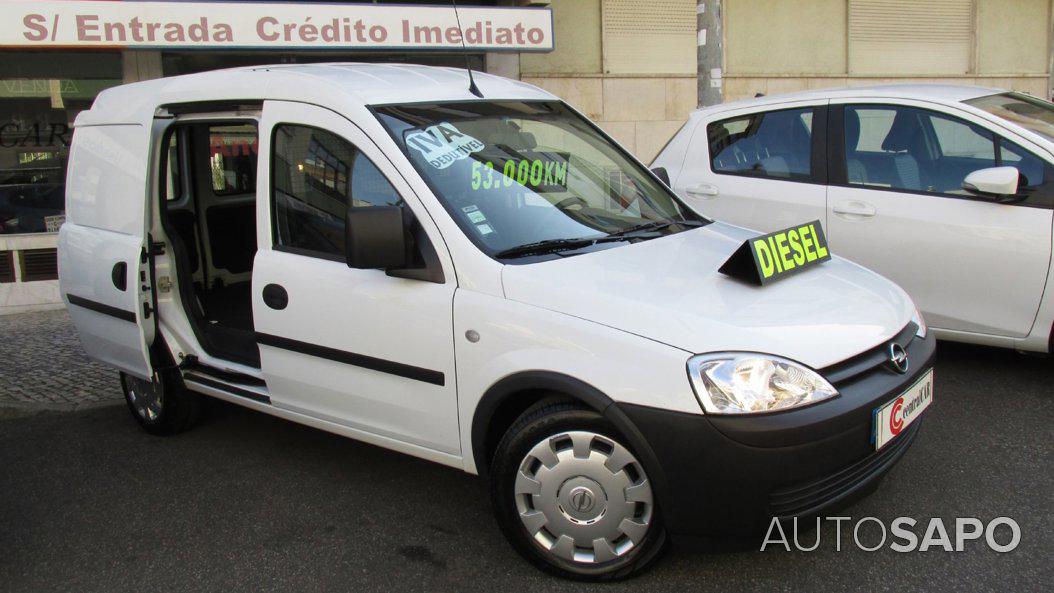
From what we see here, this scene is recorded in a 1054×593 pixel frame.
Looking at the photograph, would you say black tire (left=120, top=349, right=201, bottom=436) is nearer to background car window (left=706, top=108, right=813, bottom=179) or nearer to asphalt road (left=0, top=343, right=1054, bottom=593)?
asphalt road (left=0, top=343, right=1054, bottom=593)

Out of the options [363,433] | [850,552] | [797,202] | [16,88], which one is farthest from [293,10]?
[850,552]

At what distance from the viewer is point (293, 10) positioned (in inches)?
353

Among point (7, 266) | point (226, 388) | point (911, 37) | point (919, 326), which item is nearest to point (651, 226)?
point (919, 326)

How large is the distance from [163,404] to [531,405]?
8.39ft

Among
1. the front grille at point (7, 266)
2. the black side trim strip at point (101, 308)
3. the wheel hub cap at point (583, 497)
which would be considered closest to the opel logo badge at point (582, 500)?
the wheel hub cap at point (583, 497)

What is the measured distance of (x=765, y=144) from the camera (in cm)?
574

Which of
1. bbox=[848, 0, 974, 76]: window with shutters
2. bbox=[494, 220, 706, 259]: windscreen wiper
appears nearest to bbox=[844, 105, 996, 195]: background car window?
bbox=[494, 220, 706, 259]: windscreen wiper

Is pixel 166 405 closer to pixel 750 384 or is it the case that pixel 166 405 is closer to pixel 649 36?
pixel 750 384

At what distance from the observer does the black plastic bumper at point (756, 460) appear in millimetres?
2729

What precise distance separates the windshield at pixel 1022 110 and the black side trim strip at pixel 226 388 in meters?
4.11

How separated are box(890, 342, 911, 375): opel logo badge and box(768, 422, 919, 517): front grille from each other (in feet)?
0.86

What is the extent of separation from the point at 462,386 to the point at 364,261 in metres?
0.57

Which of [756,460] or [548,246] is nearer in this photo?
[756,460]

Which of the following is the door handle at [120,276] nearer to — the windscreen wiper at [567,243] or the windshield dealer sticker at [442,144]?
the windshield dealer sticker at [442,144]
